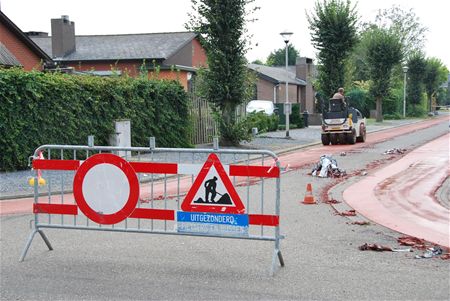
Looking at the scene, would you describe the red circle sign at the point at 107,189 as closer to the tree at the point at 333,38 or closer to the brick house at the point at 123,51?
the brick house at the point at 123,51

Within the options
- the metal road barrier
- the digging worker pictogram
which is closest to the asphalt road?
the metal road barrier

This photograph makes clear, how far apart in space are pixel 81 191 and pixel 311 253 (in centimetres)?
285

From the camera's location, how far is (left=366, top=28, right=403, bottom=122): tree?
52312 mm

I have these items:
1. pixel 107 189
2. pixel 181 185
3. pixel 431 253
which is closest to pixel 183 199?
pixel 107 189

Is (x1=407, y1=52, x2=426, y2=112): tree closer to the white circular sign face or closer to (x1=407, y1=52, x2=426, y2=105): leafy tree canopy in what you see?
(x1=407, y1=52, x2=426, y2=105): leafy tree canopy

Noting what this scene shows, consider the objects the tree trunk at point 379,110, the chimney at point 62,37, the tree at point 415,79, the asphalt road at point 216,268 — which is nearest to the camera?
the asphalt road at point 216,268

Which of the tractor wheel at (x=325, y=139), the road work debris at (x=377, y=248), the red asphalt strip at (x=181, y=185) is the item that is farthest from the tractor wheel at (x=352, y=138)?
the road work debris at (x=377, y=248)

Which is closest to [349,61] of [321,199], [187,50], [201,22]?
[187,50]

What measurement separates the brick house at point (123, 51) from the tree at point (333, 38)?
795 centimetres

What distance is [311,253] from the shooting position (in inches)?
277

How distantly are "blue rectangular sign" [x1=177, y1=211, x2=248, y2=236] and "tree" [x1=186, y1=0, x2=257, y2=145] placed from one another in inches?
644

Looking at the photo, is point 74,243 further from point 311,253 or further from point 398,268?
point 398,268

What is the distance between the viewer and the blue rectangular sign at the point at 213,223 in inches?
250

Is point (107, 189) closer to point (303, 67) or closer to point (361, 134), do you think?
point (361, 134)
